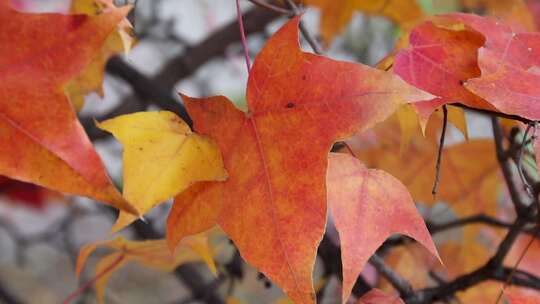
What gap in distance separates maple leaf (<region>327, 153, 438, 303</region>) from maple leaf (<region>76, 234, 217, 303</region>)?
4.9 inches

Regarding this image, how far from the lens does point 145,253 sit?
22.0 inches

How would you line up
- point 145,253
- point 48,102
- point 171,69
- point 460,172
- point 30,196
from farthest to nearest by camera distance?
point 30,196 → point 171,69 → point 460,172 → point 145,253 → point 48,102

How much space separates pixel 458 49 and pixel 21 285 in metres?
1.27

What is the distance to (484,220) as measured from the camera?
26.4 inches

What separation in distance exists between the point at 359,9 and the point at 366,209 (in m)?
0.44

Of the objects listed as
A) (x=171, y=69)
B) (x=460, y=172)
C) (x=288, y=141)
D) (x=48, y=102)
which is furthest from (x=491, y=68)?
(x=171, y=69)

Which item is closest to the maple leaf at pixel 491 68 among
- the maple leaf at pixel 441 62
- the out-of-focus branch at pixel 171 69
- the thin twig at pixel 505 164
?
the maple leaf at pixel 441 62

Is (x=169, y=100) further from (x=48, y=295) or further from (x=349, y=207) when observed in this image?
(x=48, y=295)

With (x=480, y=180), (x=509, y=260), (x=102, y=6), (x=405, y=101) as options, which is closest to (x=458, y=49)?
(x=405, y=101)

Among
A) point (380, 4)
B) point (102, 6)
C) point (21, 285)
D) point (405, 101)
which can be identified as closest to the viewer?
point (405, 101)

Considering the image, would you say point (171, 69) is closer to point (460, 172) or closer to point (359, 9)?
point (359, 9)

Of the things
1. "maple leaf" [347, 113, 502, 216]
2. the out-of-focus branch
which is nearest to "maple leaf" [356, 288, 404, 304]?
"maple leaf" [347, 113, 502, 216]

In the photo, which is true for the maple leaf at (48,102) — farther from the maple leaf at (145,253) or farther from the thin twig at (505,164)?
the thin twig at (505,164)

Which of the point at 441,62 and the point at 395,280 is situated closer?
the point at 441,62
